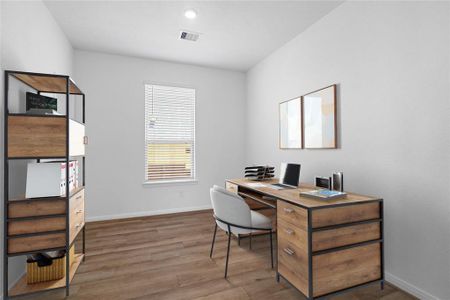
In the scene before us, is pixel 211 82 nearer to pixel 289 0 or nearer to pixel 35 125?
pixel 289 0

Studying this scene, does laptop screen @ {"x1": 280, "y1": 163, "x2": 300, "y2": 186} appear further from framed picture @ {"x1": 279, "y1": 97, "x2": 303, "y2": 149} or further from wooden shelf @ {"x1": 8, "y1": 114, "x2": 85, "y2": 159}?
wooden shelf @ {"x1": 8, "y1": 114, "x2": 85, "y2": 159}

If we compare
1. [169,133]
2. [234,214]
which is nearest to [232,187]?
[234,214]

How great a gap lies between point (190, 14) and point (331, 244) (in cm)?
281

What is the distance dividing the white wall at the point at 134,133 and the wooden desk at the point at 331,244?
8.75ft

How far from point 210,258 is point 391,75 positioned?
255 centimetres

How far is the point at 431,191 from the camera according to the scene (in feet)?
5.62

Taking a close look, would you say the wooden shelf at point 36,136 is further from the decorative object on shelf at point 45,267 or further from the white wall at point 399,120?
the white wall at point 399,120

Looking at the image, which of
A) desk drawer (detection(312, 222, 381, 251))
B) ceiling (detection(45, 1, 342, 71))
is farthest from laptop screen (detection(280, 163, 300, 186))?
ceiling (detection(45, 1, 342, 71))

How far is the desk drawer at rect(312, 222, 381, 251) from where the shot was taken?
1.64 metres

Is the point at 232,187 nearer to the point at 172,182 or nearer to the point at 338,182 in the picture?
the point at 338,182

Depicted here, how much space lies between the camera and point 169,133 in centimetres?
416

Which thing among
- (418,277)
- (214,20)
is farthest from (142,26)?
(418,277)

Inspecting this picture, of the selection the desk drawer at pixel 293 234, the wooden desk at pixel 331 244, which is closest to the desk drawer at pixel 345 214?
the wooden desk at pixel 331 244

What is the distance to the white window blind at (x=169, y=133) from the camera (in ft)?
13.2
